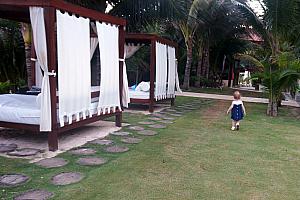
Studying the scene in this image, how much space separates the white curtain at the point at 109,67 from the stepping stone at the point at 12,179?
2681mm

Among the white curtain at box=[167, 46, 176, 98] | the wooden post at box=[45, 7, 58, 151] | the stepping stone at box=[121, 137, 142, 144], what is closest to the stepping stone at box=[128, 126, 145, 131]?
the stepping stone at box=[121, 137, 142, 144]

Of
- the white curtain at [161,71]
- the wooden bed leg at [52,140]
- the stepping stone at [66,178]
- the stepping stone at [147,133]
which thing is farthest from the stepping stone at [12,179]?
the white curtain at [161,71]

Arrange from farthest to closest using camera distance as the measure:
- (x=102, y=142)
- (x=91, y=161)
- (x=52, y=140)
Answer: (x=102, y=142), (x=52, y=140), (x=91, y=161)

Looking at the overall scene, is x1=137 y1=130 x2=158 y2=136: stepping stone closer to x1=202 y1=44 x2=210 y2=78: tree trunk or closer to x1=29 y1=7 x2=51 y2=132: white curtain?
x1=29 y1=7 x2=51 y2=132: white curtain

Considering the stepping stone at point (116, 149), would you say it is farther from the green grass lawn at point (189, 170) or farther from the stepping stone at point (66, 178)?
the stepping stone at point (66, 178)

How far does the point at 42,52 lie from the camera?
4.93 metres

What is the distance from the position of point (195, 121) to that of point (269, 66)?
320cm

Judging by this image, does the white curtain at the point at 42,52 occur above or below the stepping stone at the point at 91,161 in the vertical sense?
above

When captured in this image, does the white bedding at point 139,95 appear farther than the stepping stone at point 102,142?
Yes

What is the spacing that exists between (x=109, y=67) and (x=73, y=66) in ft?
4.51

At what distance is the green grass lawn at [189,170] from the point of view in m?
3.62

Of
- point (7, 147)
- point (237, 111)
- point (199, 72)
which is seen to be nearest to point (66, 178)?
point (7, 147)

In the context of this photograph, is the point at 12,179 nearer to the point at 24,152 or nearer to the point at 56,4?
the point at 24,152

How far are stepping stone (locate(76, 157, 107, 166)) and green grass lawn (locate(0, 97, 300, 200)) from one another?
0.11m
